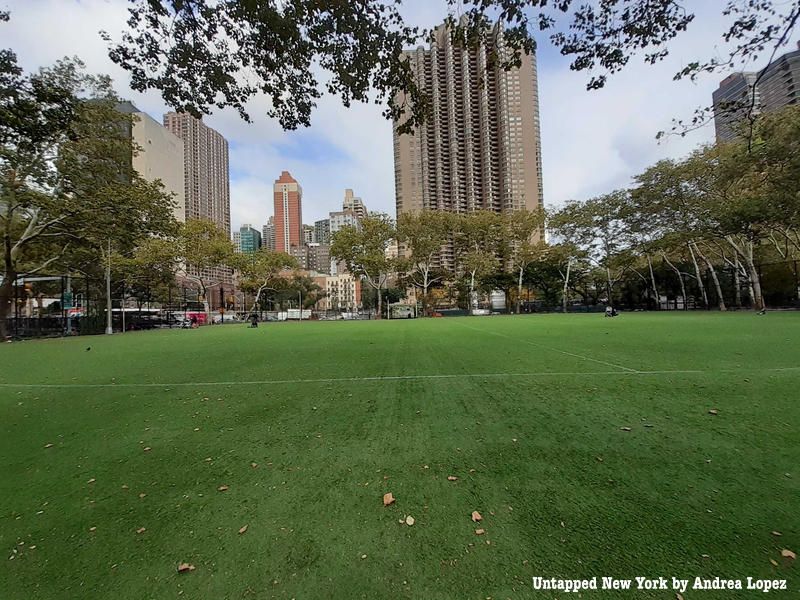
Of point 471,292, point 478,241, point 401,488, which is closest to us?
point 401,488

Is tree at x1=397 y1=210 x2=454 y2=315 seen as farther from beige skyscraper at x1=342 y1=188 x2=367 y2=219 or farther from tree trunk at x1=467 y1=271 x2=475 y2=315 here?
beige skyscraper at x1=342 y1=188 x2=367 y2=219

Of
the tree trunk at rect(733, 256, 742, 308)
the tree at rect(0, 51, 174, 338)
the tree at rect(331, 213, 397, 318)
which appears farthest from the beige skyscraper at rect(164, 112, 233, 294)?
the tree trunk at rect(733, 256, 742, 308)

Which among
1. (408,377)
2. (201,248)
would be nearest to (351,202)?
(201,248)

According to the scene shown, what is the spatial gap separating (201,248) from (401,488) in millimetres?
33619

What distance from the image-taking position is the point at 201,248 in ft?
103

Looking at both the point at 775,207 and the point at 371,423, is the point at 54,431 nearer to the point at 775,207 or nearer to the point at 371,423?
the point at 371,423

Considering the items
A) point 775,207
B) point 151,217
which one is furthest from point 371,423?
point 775,207

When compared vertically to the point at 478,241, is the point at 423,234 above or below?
above

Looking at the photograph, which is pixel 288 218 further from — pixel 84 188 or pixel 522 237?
pixel 84 188

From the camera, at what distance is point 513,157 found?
140ft

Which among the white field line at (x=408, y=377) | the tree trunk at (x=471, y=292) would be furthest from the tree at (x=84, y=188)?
the tree trunk at (x=471, y=292)

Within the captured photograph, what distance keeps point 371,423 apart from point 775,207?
2362 centimetres

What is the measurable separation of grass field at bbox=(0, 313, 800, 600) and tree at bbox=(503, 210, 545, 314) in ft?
115

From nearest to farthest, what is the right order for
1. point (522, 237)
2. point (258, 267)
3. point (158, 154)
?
point (158, 154) → point (522, 237) → point (258, 267)
